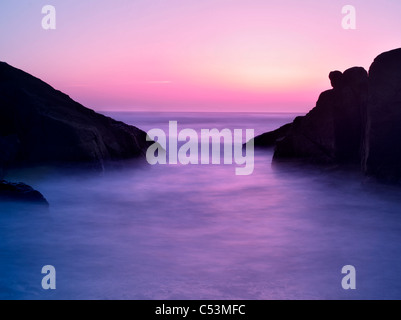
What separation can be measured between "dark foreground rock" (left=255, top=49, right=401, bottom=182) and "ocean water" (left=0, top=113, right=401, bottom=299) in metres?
0.56

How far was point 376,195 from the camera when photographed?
9711mm

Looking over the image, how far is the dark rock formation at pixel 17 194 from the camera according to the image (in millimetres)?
8125

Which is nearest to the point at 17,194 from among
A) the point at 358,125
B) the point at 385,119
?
the point at 385,119

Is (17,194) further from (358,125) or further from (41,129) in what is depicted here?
(358,125)

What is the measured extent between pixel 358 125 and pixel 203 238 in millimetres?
6741

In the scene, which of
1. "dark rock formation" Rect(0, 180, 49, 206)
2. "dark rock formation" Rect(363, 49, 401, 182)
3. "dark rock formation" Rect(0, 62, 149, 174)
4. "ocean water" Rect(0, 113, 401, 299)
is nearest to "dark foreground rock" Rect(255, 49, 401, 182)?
"dark rock formation" Rect(363, 49, 401, 182)

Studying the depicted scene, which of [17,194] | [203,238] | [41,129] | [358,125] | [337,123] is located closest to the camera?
[203,238]

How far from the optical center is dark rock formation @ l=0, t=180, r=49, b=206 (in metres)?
8.12

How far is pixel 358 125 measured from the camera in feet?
40.2

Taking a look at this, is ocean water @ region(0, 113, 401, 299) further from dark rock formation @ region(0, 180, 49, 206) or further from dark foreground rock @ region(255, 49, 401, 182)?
dark foreground rock @ region(255, 49, 401, 182)

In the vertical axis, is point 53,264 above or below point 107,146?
below
